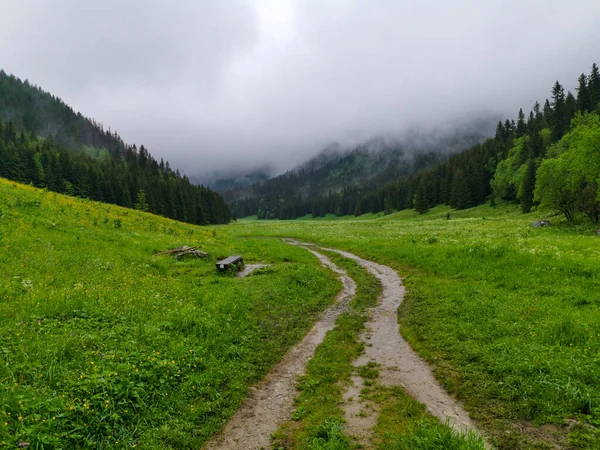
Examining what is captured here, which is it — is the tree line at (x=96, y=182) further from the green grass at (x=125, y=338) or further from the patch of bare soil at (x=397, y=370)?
the patch of bare soil at (x=397, y=370)

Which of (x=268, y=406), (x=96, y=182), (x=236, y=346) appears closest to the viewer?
(x=268, y=406)

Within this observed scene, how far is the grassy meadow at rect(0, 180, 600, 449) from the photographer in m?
6.27

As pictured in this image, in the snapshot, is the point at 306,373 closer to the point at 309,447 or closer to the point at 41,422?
the point at 309,447

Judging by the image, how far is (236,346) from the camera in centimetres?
1050

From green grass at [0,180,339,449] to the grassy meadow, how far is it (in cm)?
5

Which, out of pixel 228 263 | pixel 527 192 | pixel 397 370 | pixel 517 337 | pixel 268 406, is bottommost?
pixel 397 370

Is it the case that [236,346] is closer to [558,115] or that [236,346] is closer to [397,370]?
[397,370]

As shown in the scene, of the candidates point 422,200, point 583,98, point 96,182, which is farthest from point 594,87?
point 96,182

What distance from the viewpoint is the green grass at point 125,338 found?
6.16 metres

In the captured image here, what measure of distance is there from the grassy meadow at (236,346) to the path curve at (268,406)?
0.31m

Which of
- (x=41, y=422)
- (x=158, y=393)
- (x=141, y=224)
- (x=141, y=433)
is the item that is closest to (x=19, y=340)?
(x=41, y=422)

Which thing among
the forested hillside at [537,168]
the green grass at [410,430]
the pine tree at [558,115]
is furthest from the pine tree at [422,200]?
the green grass at [410,430]

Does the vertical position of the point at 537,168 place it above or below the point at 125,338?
above

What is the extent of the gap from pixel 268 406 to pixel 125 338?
4.82 metres
